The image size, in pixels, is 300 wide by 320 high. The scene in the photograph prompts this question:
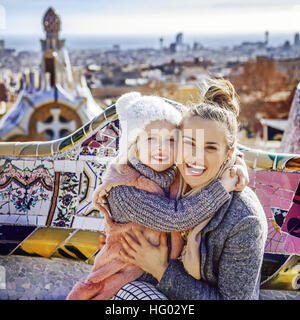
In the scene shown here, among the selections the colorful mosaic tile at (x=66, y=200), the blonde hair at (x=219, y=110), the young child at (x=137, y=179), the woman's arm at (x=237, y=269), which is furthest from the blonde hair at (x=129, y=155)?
the colorful mosaic tile at (x=66, y=200)

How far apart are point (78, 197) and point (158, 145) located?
1.32 meters

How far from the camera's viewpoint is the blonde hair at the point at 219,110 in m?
2.02

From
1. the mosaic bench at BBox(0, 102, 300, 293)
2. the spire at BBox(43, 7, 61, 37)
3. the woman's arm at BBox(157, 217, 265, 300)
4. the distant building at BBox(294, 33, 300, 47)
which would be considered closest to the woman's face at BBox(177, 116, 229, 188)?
the woman's arm at BBox(157, 217, 265, 300)

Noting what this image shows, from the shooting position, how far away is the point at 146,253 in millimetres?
2139

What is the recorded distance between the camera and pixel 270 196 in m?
2.98

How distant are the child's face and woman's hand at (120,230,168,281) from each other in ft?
1.17

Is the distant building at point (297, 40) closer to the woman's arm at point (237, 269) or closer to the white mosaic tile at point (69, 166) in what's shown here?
the white mosaic tile at point (69, 166)

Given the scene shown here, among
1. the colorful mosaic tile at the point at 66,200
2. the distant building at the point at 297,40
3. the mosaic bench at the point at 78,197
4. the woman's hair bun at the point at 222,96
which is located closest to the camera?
the woman's hair bun at the point at 222,96

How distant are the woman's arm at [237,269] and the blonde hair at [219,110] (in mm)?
296

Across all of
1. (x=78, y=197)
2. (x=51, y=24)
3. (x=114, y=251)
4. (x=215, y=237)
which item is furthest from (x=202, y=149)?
(x=51, y=24)

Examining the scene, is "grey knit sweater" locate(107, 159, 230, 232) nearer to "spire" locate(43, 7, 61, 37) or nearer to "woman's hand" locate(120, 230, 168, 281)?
"woman's hand" locate(120, 230, 168, 281)
